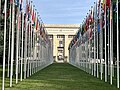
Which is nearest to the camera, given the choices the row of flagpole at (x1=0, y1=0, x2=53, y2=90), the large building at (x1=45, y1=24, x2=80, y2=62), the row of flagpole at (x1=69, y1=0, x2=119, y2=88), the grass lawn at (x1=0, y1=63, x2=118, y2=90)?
the grass lawn at (x1=0, y1=63, x2=118, y2=90)

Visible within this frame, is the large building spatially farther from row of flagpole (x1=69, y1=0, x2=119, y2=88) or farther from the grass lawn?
the grass lawn

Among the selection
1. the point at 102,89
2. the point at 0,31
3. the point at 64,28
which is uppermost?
the point at 64,28

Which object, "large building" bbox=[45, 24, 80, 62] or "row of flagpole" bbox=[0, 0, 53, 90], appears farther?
"large building" bbox=[45, 24, 80, 62]

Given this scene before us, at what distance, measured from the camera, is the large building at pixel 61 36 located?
155 m

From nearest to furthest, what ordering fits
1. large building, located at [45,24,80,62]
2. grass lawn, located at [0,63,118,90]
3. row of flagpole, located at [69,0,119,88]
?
grass lawn, located at [0,63,118,90] → row of flagpole, located at [69,0,119,88] → large building, located at [45,24,80,62]

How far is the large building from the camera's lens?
155375 millimetres

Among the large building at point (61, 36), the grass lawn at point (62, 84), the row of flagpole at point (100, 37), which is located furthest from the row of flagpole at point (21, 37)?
the large building at point (61, 36)

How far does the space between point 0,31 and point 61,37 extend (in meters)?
118

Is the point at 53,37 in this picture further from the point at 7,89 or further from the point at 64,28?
the point at 7,89

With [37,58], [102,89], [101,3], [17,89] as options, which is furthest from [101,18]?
[37,58]

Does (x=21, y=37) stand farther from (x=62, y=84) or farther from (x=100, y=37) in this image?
→ (x=62, y=84)

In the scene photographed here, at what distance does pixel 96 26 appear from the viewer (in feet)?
114

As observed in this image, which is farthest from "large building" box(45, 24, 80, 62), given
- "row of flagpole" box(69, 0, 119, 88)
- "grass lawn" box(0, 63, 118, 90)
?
"grass lawn" box(0, 63, 118, 90)

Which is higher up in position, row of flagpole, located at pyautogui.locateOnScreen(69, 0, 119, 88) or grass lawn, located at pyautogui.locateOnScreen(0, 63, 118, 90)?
row of flagpole, located at pyautogui.locateOnScreen(69, 0, 119, 88)
